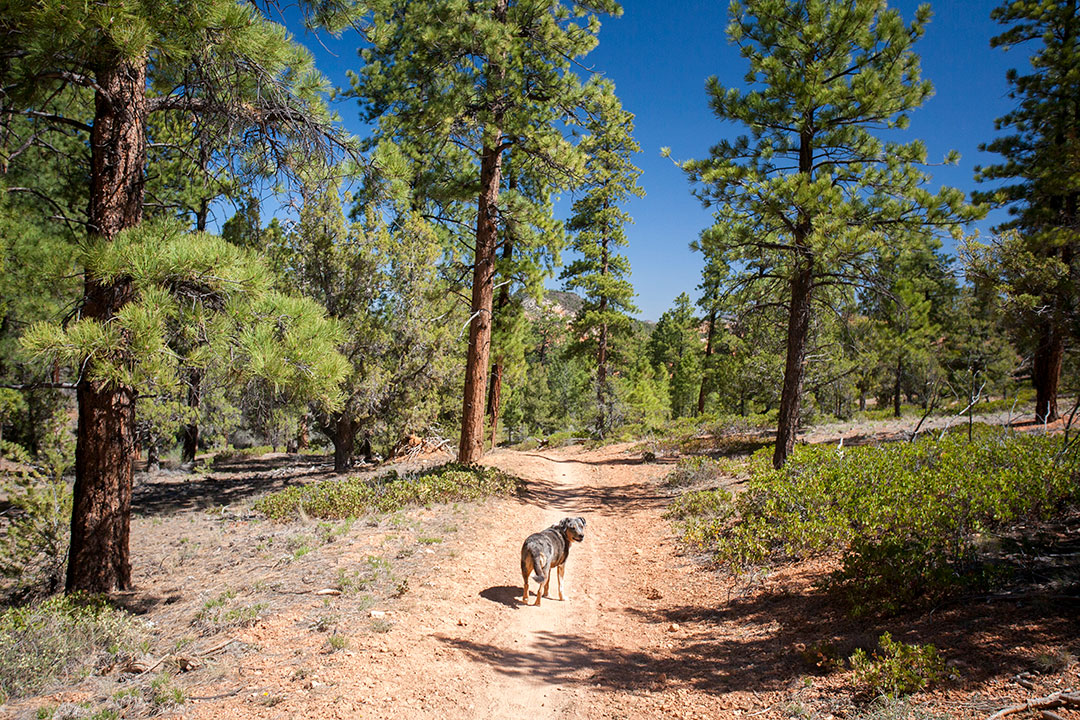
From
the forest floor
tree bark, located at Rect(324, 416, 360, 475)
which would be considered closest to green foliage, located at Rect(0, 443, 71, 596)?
the forest floor

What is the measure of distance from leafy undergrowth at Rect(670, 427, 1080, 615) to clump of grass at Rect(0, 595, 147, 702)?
5767 mm

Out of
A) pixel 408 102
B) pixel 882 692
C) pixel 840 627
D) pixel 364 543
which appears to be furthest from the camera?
pixel 408 102

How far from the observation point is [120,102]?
5.04 metres

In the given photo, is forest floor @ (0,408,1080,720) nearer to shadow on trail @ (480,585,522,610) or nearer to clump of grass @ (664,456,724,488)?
shadow on trail @ (480,585,522,610)

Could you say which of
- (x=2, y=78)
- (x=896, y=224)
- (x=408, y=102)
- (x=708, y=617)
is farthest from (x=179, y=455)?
(x=896, y=224)

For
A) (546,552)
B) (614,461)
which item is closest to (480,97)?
(546,552)

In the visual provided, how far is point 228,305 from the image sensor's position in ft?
15.9

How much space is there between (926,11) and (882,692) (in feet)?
33.7

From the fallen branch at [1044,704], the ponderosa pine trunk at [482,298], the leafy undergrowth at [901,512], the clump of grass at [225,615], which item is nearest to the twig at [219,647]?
the clump of grass at [225,615]

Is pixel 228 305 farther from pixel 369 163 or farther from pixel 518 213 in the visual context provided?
pixel 518 213

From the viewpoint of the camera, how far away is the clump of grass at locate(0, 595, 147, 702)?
3695mm

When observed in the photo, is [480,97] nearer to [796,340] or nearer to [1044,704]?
[796,340]

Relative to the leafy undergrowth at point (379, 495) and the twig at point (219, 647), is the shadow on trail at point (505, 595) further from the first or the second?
the leafy undergrowth at point (379, 495)

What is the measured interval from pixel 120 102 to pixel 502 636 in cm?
626
